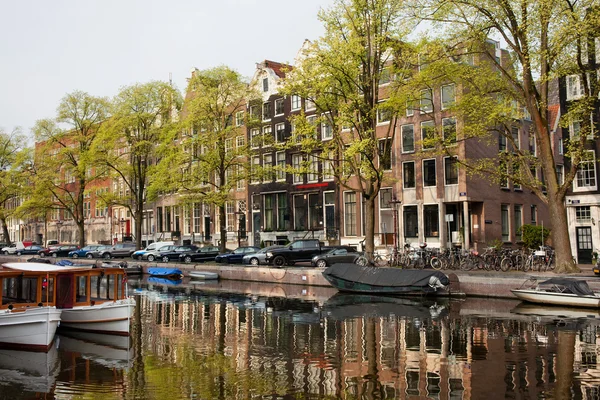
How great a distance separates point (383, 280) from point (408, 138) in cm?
1796

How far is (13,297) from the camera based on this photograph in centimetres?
2064

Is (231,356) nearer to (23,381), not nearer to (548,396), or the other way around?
(23,381)

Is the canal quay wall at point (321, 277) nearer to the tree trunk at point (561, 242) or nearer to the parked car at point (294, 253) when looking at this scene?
the tree trunk at point (561, 242)

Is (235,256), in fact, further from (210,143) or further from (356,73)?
(356,73)

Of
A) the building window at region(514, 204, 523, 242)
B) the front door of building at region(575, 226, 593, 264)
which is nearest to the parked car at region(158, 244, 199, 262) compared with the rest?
the building window at region(514, 204, 523, 242)

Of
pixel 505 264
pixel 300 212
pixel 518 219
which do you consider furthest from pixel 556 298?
pixel 300 212

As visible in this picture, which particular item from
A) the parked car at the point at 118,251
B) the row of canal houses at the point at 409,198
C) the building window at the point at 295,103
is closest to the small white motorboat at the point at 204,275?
the row of canal houses at the point at 409,198

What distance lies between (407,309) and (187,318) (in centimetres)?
966

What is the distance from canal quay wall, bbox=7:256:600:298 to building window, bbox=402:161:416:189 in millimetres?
11963

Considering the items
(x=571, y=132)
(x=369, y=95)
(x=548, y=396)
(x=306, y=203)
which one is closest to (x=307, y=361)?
(x=548, y=396)

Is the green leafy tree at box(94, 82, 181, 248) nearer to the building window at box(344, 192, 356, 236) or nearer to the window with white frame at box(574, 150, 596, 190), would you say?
the building window at box(344, 192, 356, 236)

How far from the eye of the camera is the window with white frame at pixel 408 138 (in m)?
45.6

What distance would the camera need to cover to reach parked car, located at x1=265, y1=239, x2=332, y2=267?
41.2 m

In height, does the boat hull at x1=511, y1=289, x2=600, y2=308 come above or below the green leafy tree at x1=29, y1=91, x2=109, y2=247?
below
